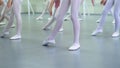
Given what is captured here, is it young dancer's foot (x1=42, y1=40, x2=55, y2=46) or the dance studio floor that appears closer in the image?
the dance studio floor

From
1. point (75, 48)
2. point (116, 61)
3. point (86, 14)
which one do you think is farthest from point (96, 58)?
point (86, 14)

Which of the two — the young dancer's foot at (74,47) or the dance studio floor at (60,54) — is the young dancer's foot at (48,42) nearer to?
the dance studio floor at (60,54)

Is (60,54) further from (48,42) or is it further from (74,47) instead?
(48,42)

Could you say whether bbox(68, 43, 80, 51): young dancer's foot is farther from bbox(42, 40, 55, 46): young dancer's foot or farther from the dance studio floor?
bbox(42, 40, 55, 46): young dancer's foot

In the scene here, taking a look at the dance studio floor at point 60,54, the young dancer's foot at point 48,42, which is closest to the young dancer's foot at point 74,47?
the dance studio floor at point 60,54

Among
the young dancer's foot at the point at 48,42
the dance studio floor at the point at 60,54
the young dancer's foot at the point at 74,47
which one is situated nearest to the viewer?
the dance studio floor at the point at 60,54

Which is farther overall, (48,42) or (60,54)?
(48,42)

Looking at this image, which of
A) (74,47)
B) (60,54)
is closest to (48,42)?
(74,47)

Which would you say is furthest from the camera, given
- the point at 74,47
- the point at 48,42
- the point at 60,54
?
the point at 48,42

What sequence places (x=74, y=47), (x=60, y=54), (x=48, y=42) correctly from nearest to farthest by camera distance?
(x=60, y=54) < (x=74, y=47) < (x=48, y=42)

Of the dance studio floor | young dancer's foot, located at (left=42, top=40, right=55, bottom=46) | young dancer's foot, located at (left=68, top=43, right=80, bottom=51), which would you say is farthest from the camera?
young dancer's foot, located at (left=42, top=40, right=55, bottom=46)

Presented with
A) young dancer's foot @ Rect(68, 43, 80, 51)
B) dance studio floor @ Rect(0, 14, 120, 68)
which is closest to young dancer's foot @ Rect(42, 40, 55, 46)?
dance studio floor @ Rect(0, 14, 120, 68)

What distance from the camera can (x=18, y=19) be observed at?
4301 mm

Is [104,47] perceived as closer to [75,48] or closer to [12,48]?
[75,48]
